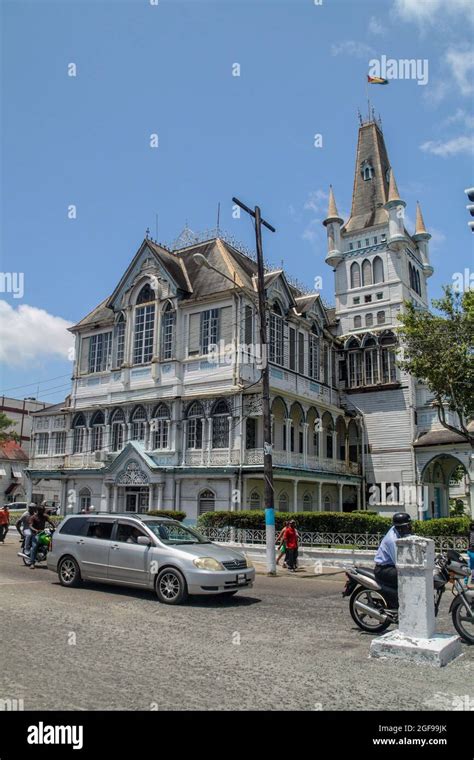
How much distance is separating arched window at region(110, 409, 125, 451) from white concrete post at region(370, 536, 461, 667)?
26888 millimetres

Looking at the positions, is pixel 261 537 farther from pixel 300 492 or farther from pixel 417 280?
pixel 417 280

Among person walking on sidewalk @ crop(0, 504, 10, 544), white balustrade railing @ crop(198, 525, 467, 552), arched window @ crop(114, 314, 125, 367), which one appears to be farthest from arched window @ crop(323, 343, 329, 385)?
person walking on sidewalk @ crop(0, 504, 10, 544)

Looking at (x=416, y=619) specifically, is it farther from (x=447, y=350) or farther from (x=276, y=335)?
(x=276, y=335)

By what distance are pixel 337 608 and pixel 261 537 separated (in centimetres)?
1193

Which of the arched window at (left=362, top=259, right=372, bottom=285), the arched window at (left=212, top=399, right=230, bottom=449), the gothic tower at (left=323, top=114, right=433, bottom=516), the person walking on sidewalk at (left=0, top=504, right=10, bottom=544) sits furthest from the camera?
the arched window at (left=362, top=259, right=372, bottom=285)

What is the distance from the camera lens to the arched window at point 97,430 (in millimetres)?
34638

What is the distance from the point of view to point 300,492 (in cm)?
3369

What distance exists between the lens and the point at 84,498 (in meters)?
34.4

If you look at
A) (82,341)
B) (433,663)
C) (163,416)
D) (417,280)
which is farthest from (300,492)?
(433,663)

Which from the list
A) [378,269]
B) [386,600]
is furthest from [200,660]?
[378,269]

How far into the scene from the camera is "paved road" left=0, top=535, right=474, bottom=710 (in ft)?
19.6

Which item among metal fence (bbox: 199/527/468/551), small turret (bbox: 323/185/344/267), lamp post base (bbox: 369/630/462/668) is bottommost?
lamp post base (bbox: 369/630/462/668)

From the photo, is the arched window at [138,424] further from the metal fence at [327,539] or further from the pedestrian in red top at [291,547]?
the pedestrian in red top at [291,547]

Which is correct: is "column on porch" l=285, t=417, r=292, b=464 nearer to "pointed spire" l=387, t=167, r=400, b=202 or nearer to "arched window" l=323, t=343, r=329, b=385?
"arched window" l=323, t=343, r=329, b=385
